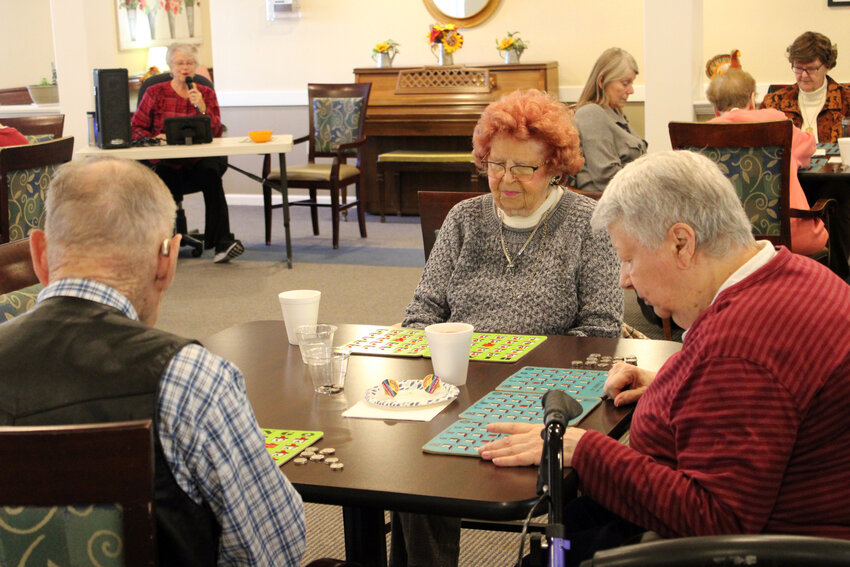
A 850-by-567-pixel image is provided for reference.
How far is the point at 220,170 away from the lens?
6578 mm

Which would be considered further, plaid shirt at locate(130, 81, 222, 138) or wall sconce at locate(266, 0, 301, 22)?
wall sconce at locate(266, 0, 301, 22)

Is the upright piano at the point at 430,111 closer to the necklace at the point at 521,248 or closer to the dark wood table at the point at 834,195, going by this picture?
the dark wood table at the point at 834,195

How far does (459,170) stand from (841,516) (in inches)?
245

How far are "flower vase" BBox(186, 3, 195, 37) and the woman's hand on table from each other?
1055cm

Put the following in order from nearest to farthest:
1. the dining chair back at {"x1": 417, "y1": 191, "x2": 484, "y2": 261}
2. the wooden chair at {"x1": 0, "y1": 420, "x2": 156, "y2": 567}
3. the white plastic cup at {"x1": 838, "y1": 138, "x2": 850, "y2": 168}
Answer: the wooden chair at {"x1": 0, "y1": 420, "x2": 156, "y2": 567}
the dining chair back at {"x1": 417, "y1": 191, "x2": 484, "y2": 261}
the white plastic cup at {"x1": 838, "y1": 138, "x2": 850, "y2": 168}

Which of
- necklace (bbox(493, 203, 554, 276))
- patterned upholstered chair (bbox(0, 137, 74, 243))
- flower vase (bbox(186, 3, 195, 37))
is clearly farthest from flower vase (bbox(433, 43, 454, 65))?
necklace (bbox(493, 203, 554, 276))

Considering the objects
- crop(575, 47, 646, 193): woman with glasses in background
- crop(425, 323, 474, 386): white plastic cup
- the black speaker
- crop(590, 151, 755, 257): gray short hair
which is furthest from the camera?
the black speaker

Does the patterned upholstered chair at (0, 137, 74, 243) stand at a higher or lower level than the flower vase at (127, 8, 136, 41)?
lower

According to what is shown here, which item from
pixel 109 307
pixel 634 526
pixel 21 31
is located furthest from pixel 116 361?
pixel 21 31

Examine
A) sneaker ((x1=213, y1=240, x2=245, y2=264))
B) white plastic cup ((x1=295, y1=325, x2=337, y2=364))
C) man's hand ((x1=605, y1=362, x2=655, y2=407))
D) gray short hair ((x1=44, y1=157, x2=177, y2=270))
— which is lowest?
sneaker ((x1=213, y1=240, x2=245, y2=264))

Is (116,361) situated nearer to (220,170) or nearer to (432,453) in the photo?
(432,453)

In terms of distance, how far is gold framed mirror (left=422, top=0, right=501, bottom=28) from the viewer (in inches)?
312

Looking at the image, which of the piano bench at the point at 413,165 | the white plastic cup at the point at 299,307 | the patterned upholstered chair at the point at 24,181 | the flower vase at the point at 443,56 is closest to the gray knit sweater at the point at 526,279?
the white plastic cup at the point at 299,307

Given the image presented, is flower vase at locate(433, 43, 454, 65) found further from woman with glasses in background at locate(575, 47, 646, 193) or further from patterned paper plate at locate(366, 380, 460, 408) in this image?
patterned paper plate at locate(366, 380, 460, 408)
